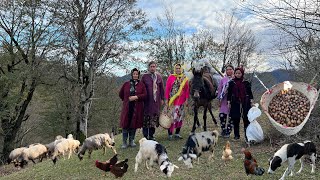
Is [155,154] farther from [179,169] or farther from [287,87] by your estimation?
[287,87]

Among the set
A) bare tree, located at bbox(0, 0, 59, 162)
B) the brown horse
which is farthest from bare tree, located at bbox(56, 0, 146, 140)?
the brown horse

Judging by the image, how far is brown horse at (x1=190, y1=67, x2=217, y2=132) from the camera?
9031 mm

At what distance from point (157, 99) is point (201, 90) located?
123cm

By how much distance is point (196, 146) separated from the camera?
18.4 ft

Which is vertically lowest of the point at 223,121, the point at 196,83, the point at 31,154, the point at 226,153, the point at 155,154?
the point at 31,154

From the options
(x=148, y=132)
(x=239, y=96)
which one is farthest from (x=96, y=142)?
(x=239, y=96)

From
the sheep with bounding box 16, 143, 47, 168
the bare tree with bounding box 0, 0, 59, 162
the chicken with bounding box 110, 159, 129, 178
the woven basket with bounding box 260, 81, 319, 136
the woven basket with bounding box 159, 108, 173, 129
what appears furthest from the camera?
the bare tree with bounding box 0, 0, 59, 162

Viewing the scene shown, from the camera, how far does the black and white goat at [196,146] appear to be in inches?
209

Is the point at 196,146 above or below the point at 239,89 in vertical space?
below

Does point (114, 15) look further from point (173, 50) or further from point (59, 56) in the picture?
point (173, 50)

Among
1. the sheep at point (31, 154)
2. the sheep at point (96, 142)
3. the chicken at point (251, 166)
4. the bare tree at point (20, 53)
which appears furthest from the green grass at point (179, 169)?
the bare tree at point (20, 53)

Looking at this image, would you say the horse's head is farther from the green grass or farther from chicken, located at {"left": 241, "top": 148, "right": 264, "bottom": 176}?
chicken, located at {"left": 241, "top": 148, "right": 264, "bottom": 176}

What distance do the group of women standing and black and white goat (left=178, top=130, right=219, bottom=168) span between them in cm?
306

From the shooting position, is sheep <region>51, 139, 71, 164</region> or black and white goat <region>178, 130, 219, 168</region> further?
sheep <region>51, 139, 71, 164</region>
